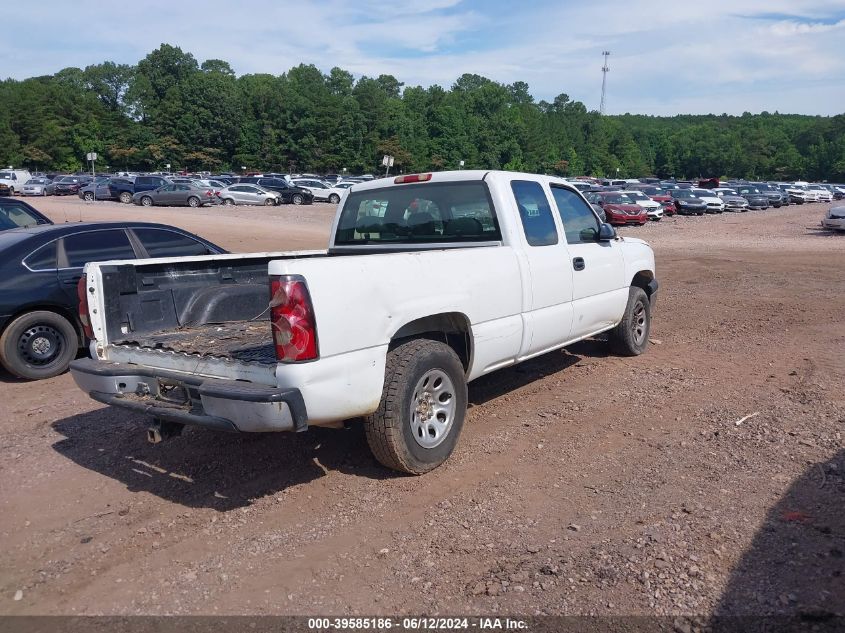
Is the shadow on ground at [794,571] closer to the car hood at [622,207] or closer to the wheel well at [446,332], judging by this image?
the wheel well at [446,332]

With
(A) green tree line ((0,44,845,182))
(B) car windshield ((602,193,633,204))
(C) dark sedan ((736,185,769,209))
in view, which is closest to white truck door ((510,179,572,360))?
(B) car windshield ((602,193,633,204))

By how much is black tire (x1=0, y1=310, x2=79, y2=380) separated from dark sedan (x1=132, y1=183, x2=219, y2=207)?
3768 cm

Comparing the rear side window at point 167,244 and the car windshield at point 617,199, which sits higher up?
the rear side window at point 167,244

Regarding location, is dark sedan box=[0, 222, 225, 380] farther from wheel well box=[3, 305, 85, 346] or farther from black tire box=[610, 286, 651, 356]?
black tire box=[610, 286, 651, 356]

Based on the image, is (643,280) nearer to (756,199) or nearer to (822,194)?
(756,199)

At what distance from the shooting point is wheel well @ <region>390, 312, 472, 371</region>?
484 cm

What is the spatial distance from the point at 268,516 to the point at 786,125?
645 ft

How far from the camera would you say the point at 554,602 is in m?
3.40

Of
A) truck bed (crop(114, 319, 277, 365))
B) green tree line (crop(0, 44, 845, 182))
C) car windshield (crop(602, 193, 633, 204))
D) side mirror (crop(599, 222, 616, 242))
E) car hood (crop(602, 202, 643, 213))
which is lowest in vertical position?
car hood (crop(602, 202, 643, 213))

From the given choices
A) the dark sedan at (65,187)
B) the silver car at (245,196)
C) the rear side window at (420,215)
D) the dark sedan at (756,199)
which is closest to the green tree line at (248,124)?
the dark sedan at (65,187)

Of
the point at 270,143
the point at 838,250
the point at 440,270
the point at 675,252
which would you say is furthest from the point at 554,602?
the point at 270,143

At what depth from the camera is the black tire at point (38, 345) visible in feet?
24.0

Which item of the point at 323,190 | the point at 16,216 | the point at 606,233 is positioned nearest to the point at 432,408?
the point at 606,233

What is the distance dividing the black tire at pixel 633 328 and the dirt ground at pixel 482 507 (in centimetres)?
36
